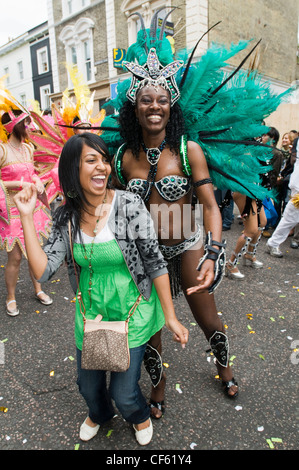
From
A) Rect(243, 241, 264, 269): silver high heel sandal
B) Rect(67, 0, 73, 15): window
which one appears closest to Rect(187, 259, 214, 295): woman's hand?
Rect(243, 241, 264, 269): silver high heel sandal

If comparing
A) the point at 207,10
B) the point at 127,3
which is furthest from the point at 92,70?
the point at 207,10

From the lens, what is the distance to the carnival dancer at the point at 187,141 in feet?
5.93

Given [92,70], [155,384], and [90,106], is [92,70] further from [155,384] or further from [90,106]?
[155,384]

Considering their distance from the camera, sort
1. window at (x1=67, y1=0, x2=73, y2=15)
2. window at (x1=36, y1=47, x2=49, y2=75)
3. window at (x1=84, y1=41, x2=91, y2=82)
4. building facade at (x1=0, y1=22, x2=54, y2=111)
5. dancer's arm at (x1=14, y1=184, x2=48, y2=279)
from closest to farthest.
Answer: dancer's arm at (x1=14, y1=184, x2=48, y2=279), window at (x1=84, y1=41, x2=91, y2=82), window at (x1=67, y1=0, x2=73, y2=15), building facade at (x1=0, y1=22, x2=54, y2=111), window at (x1=36, y1=47, x2=49, y2=75)

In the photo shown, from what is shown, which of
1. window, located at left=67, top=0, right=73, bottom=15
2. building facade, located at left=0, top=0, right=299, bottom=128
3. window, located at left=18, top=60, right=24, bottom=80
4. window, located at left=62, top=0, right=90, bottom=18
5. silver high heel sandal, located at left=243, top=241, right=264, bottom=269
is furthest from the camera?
window, located at left=18, top=60, right=24, bottom=80

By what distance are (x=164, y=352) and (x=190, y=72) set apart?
2056 mm

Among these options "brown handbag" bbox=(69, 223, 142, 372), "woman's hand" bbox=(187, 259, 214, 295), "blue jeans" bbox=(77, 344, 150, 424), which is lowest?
"blue jeans" bbox=(77, 344, 150, 424)

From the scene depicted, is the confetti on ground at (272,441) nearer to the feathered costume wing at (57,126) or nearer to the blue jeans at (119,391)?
the blue jeans at (119,391)

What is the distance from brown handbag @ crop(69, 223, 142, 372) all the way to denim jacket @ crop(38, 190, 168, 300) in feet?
0.75

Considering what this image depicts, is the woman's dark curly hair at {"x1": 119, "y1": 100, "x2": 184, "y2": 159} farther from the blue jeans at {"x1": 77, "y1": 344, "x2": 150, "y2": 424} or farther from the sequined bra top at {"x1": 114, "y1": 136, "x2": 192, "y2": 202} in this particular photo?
the blue jeans at {"x1": 77, "y1": 344, "x2": 150, "y2": 424}

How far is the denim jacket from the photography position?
156 centimetres

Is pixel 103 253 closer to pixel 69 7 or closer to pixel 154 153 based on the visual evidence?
pixel 154 153

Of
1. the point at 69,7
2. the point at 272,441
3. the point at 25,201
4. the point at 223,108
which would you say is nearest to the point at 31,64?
the point at 69,7

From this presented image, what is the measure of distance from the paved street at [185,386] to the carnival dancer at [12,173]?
0.52m
